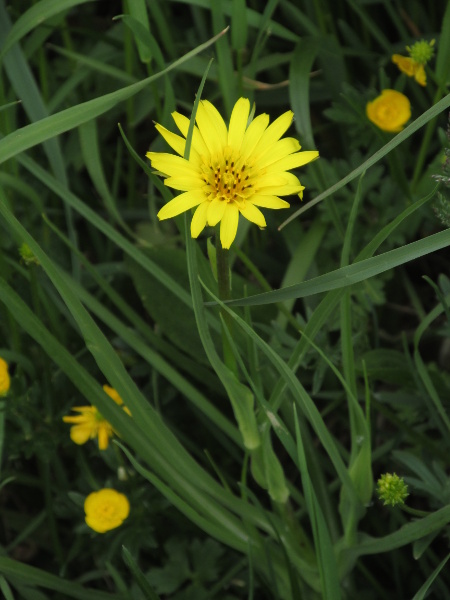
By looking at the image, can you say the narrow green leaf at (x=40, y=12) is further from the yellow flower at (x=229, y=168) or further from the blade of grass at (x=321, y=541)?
the blade of grass at (x=321, y=541)

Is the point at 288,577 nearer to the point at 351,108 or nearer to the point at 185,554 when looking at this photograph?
the point at 185,554

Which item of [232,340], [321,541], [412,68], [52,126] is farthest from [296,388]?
[412,68]

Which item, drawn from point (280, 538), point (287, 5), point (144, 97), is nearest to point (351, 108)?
point (287, 5)

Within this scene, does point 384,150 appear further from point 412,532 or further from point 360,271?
point 412,532

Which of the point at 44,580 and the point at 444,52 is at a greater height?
the point at 444,52

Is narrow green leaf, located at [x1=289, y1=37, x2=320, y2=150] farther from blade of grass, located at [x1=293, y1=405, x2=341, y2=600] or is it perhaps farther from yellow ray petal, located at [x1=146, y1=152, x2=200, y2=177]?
blade of grass, located at [x1=293, y1=405, x2=341, y2=600]

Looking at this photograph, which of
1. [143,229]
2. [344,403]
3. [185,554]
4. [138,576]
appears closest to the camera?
[138,576]

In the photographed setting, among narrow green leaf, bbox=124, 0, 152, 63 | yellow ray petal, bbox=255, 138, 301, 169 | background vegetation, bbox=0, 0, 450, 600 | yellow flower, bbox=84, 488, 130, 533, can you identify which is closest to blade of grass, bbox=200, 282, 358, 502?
background vegetation, bbox=0, 0, 450, 600
